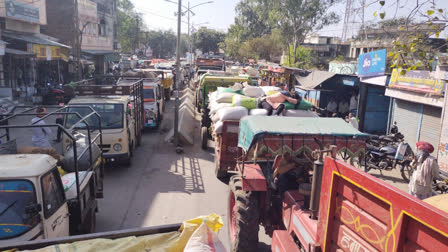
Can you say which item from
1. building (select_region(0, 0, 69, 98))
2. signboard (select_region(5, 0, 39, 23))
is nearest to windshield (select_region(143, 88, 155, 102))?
building (select_region(0, 0, 69, 98))

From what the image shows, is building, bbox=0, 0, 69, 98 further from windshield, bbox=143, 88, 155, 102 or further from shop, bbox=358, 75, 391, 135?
shop, bbox=358, 75, 391, 135

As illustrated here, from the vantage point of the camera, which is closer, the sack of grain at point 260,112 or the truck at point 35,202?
the truck at point 35,202

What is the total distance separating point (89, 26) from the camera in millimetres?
35969

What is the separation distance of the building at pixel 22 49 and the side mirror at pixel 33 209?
55.8ft

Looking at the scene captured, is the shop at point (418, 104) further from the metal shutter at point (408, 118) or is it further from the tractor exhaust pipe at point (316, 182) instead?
the tractor exhaust pipe at point (316, 182)

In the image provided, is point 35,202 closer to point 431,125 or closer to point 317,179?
point 317,179

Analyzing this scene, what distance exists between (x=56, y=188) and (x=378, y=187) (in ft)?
13.0

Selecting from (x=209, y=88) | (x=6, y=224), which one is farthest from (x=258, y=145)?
(x=209, y=88)

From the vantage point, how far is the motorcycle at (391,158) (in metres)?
10.2

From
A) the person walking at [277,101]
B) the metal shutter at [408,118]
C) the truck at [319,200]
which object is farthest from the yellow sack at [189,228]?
the metal shutter at [408,118]

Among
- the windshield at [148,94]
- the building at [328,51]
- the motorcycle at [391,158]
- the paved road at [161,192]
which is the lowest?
the paved road at [161,192]

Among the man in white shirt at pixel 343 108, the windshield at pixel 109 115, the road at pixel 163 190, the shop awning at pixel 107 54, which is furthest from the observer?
the shop awning at pixel 107 54

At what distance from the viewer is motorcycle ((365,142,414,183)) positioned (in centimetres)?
1020

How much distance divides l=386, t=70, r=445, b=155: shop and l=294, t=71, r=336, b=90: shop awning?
3938mm
